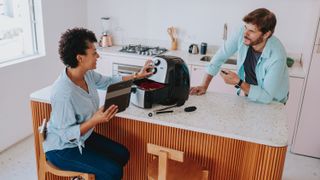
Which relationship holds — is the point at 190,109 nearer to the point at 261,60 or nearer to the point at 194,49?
the point at 261,60

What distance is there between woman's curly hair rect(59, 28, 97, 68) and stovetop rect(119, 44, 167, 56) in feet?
6.36

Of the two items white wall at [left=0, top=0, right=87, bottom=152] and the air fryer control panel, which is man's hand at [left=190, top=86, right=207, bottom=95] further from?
white wall at [left=0, top=0, right=87, bottom=152]

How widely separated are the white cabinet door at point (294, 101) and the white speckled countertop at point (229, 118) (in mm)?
1141

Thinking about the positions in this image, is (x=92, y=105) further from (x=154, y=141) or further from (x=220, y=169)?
(x=220, y=169)

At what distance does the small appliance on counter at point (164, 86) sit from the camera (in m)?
1.86

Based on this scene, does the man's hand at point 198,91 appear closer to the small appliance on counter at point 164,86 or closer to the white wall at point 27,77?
the small appliance on counter at point 164,86

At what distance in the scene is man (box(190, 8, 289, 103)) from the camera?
190cm

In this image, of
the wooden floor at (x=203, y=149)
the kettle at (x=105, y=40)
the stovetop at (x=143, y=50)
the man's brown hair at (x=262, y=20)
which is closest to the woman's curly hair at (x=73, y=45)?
the wooden floor at (x=203, y=149)

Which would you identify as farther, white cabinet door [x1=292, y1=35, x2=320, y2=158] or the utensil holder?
the utensil holder

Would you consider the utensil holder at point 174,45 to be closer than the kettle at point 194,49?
No

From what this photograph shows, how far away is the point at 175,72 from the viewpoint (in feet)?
6.19

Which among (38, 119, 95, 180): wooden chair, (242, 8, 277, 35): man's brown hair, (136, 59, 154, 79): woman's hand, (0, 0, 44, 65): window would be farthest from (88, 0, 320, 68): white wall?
(38, 119, 95, 180): wooden chair

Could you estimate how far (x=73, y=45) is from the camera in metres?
1.70

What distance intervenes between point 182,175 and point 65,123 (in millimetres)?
732
